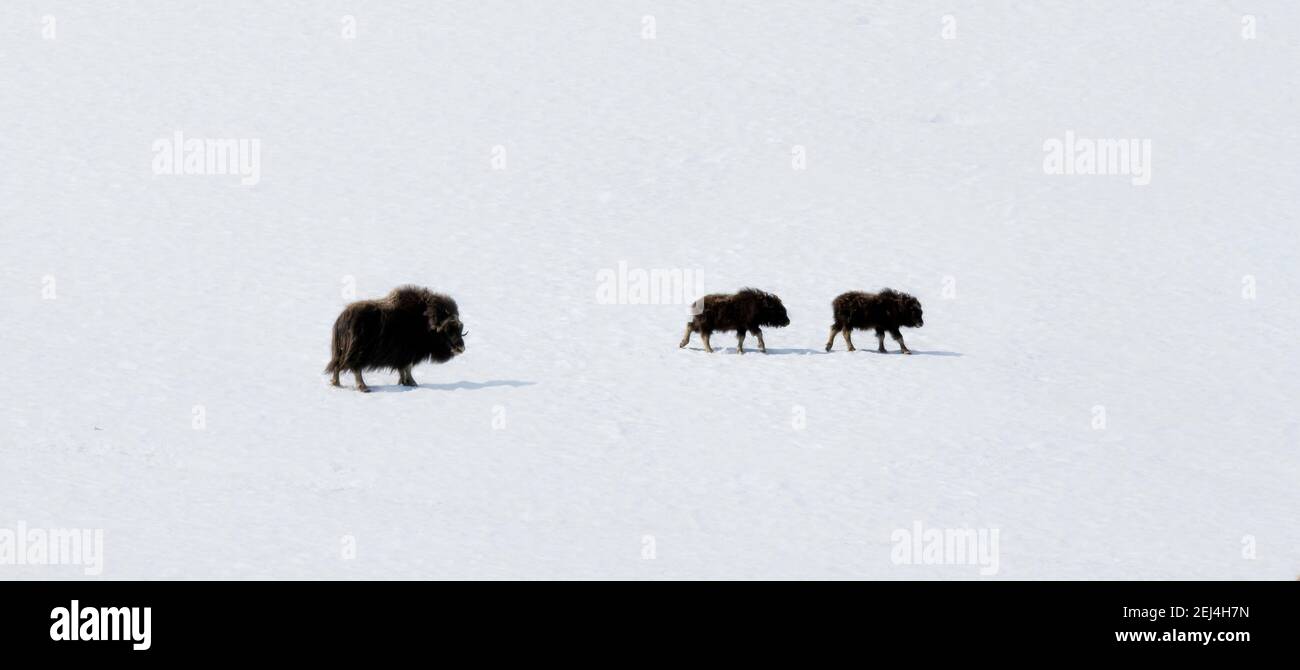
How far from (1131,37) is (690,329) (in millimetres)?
29241

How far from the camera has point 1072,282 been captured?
30.0m

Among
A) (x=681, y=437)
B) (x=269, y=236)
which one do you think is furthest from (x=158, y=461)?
(x=269, y=236)

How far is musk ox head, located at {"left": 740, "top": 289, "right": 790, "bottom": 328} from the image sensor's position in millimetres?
25016

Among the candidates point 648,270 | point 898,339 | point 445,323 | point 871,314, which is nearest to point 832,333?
point 871,314

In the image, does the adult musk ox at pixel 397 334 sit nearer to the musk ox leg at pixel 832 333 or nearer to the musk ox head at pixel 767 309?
the musk ox head at pixel 767 309

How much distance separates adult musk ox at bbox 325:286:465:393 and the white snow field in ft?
1.56

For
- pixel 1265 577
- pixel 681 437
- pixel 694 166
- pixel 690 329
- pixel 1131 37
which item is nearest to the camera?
pixel 1265 577

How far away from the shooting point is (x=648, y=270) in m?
30.9

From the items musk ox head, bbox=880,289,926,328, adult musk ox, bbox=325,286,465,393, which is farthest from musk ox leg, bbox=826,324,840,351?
adult musk ox, bbox=325,286,465,393

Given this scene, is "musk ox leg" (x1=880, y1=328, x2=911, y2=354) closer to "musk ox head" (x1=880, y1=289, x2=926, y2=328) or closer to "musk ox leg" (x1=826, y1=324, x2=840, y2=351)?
"musk ox head" (x1=880, y1=289, x2=926, y2=328)

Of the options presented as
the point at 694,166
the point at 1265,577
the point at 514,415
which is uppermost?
the point at 694,166

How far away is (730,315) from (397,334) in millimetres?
6230

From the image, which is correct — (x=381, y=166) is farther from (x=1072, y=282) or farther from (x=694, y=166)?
(x=1072, y=282)

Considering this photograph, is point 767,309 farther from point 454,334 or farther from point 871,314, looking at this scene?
point 454,334
